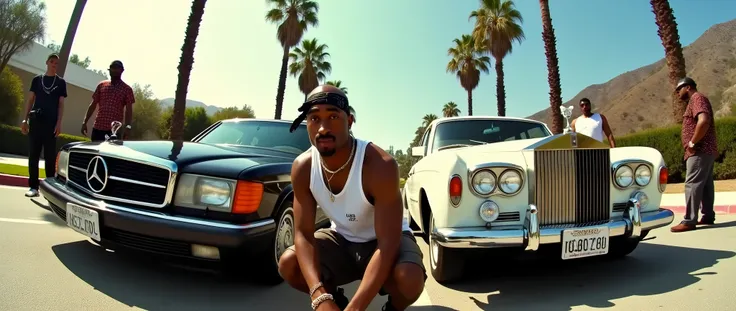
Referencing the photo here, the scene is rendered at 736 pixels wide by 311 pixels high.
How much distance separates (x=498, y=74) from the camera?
2277cm

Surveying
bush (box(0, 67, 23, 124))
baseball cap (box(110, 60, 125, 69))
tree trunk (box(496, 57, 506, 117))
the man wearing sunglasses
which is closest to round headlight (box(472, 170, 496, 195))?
the man wearing sunglasses

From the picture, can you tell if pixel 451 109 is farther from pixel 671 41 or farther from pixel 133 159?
pixel 133 159

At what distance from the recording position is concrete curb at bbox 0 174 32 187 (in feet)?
23.2

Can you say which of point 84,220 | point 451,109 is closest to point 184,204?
point 84,220

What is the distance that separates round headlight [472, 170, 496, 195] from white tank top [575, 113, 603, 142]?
151 inches

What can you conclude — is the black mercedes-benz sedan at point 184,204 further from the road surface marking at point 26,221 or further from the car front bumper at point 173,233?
the road surface marking at point 26,221

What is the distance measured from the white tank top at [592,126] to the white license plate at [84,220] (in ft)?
19.3

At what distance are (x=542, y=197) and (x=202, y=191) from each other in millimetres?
2308

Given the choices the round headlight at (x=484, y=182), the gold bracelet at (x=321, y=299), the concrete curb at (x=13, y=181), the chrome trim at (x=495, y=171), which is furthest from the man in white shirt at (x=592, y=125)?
the concrete curb at (x=13, y=181)

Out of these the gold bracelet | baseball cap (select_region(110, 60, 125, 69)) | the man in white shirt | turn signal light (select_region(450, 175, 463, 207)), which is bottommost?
the gold bracelet

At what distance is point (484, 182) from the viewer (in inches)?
116

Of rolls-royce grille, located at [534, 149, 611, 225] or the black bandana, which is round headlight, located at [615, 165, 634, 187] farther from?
the black bandana

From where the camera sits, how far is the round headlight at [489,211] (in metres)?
2.91

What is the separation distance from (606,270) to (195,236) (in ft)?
10.5
